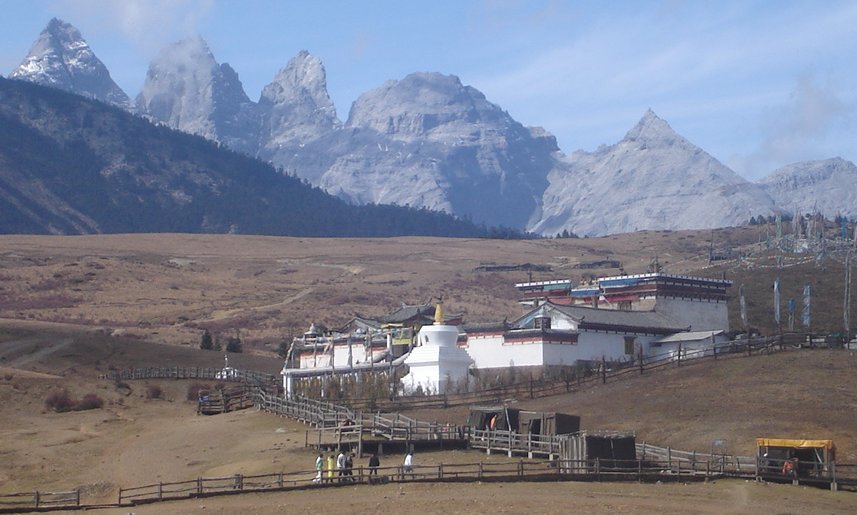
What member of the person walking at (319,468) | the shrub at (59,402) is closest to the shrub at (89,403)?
the shrub at (59,402)

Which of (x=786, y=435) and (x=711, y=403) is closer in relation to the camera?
(x=786, y=435)

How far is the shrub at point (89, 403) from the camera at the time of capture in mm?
85000

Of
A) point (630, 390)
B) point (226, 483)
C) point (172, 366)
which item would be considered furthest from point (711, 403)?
point (172, 366)

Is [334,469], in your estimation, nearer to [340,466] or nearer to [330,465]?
[340,466]

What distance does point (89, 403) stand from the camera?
281 ft

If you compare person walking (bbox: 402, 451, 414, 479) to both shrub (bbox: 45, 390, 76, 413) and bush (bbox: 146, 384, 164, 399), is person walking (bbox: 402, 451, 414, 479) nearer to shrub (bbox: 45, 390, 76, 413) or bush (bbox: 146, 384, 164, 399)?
shrub (bbox: 45, 390, 76, 413)

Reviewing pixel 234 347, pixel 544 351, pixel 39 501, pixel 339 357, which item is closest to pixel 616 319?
pixel 544 351

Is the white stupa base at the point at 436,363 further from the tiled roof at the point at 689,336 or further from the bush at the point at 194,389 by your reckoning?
the bush at the point at 194,389

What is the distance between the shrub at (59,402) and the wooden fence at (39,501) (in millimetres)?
30034

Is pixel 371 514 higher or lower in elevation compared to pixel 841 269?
lower

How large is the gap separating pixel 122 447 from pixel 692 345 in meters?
36.5

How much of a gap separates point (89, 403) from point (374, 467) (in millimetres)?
38472

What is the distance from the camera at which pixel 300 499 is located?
159 ft

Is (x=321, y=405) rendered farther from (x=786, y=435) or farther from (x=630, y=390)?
(x=786, y=435)
